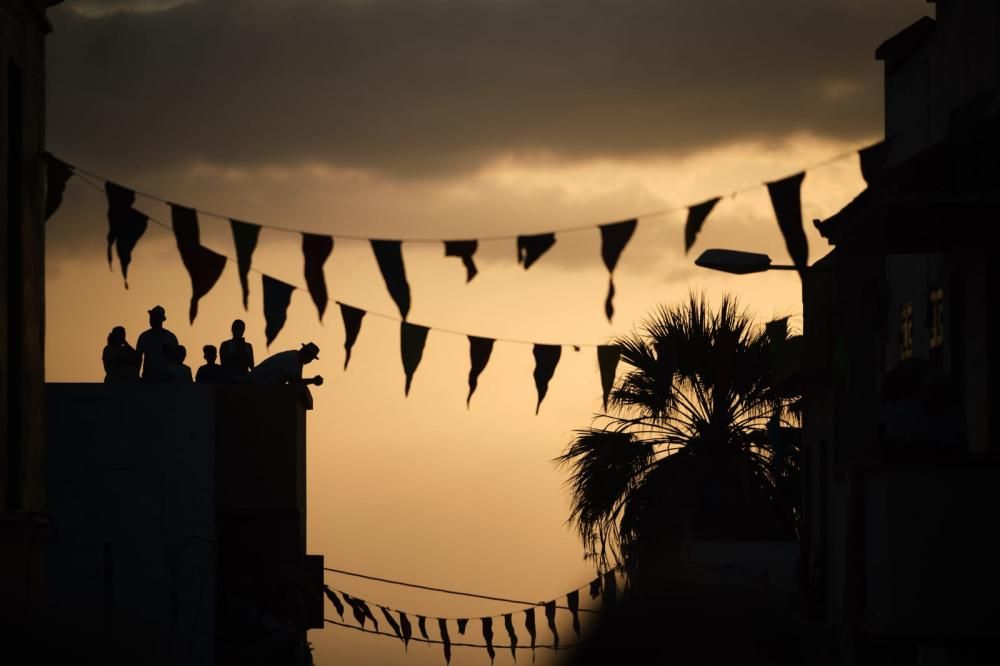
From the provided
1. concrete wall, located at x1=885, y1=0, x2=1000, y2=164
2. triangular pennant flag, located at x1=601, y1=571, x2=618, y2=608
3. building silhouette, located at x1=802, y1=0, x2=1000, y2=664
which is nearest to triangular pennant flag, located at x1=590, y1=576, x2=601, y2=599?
triangular pennant flag, located at x1=601, y1=571, x2=618, y2=608

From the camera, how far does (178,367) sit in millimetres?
23047

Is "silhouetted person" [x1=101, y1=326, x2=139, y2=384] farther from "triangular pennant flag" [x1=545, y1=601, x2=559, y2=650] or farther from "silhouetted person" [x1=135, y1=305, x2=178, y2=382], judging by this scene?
"triangular pennant flag" [x1=545, y1=601, x2=559, y2=650]

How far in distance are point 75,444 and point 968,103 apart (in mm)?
11127

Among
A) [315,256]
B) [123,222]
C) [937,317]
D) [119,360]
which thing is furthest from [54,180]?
[937,317]

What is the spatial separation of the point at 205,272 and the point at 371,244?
1.63 m

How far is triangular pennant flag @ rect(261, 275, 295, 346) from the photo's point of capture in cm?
1861

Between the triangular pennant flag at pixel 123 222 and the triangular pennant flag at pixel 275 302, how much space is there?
1255 mm

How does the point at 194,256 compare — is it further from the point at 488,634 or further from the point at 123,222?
the point at 488,634

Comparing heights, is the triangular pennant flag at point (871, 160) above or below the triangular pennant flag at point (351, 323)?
above

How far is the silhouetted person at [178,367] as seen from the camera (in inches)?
885

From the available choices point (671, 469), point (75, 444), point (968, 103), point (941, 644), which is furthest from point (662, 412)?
point (941, 644)

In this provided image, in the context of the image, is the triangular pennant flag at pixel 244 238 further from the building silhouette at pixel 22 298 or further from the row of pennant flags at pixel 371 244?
the building silhouette at pixel 22 298

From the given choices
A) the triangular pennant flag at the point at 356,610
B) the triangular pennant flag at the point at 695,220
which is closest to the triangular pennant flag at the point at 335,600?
the triangular pennant flag at the point at 356,610

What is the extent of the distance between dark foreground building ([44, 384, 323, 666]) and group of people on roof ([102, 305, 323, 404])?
17 cm
